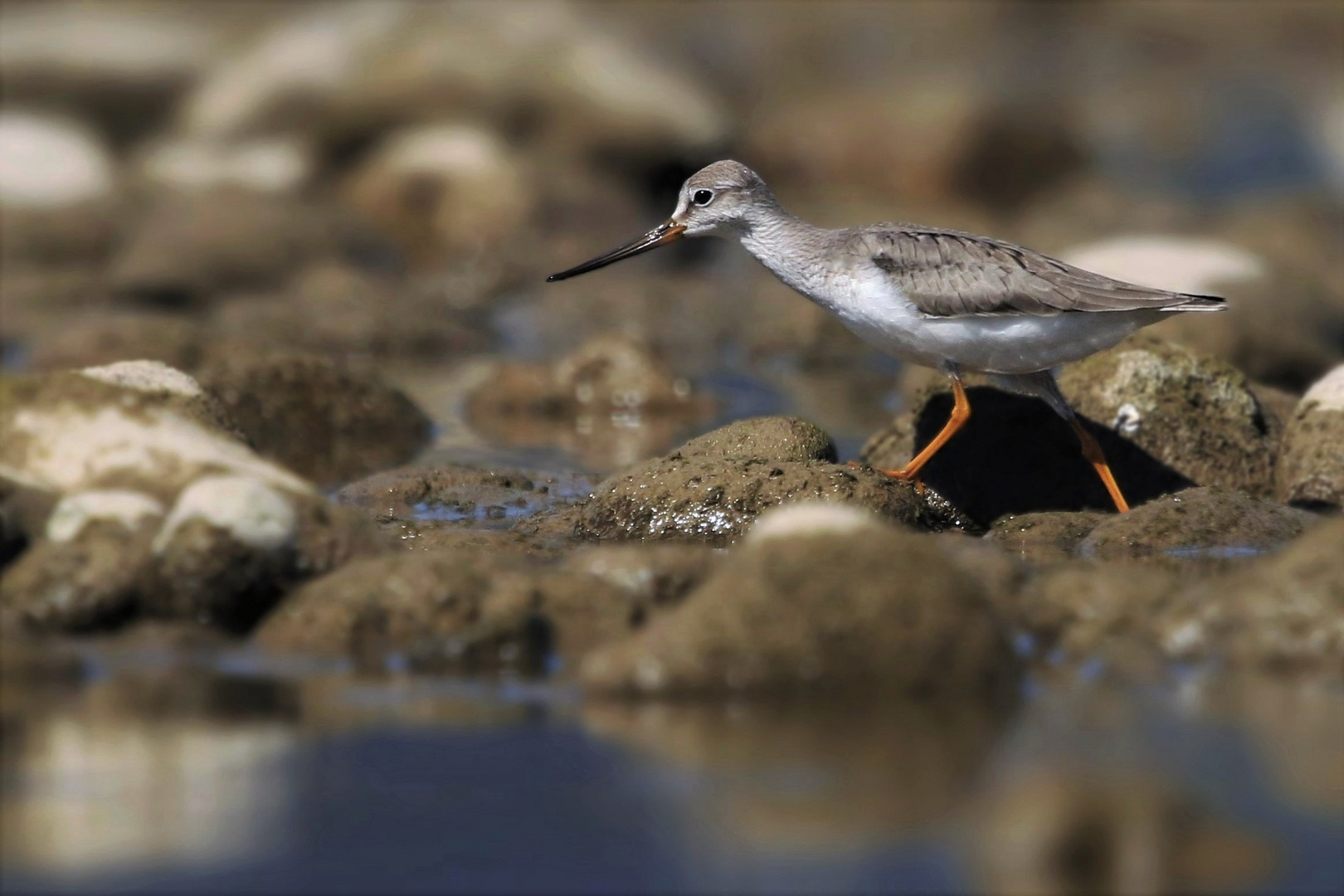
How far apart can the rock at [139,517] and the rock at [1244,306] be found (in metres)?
7.01

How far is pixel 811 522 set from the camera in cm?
631

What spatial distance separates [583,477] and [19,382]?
12.3 ft

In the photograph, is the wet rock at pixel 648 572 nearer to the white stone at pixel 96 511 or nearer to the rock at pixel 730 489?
the rock at pixel 730 489

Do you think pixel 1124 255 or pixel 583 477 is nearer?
pixel 583 477

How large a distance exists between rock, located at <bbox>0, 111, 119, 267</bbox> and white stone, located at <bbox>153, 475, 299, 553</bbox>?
11.2 metres

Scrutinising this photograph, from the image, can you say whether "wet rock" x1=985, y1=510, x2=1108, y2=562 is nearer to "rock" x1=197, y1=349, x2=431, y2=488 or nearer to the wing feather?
the wing feather

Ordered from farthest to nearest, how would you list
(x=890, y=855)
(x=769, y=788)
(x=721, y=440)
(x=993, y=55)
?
(x=993, y=55), (x=721, y=440), (x=769, y=788), (x=890, y=855)

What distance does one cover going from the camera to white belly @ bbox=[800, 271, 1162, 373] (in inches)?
342

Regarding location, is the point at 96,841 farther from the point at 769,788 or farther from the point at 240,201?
the point at 240,201

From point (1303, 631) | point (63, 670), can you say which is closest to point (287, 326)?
point (63, 670)

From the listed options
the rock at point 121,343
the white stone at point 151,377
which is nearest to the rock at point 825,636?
the white stone at point 151,377

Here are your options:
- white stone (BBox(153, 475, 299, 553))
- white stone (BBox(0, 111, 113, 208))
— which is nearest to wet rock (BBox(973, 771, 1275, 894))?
white stone (BBox(153, 475, 299, 553))

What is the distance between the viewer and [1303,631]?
645 cm

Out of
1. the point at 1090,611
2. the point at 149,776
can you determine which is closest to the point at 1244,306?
the point at 1090,611
